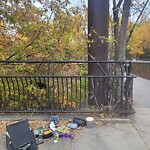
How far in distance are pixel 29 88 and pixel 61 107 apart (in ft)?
2.68

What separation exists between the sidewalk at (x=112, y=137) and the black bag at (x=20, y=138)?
0.19 m

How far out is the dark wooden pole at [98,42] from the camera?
14.1ft

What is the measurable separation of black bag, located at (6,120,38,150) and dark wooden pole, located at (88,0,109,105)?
1.83 meters

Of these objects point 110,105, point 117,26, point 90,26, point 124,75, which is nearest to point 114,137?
point 110,105

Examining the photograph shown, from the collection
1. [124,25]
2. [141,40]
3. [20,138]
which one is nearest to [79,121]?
[20,138]

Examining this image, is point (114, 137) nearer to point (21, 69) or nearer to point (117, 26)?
point (21, 69)

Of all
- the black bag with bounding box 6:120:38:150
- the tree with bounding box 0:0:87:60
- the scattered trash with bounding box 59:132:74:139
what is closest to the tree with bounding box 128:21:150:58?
the tree with bounding box 0:0:87:60

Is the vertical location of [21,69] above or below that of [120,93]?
above

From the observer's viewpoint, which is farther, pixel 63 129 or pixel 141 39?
pixel 141 39

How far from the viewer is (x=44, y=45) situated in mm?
4871

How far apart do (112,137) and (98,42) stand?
81.5 inches

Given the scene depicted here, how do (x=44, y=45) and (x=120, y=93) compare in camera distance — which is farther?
(x=44, y=45)

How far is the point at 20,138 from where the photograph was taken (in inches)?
115

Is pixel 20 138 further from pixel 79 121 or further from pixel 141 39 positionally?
pixel 141 39
